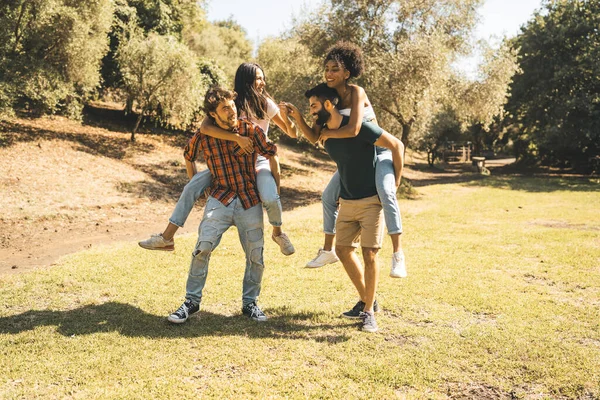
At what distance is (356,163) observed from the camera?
4.96 m

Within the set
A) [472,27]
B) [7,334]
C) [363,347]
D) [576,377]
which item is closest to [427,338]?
[363,347]

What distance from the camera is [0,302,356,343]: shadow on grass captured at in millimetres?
4914

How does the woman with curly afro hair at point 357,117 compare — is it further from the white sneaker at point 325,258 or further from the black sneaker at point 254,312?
the black sneaker at point 254,312

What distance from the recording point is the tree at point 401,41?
17.0 meters

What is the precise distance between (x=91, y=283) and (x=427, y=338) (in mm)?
4693

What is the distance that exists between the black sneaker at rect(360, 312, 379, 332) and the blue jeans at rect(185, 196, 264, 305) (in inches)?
50.1

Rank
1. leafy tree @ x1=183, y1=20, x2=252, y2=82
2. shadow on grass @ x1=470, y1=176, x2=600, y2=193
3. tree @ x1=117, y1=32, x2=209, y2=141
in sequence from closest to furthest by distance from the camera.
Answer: tree @ x1=117, y1=32, x2=209, y2=141 < shadow on grass @ x1=470, y1=176, x2=600, y2=193 < leafy tree @ x1=183, y1=20, x2=252, y2=82

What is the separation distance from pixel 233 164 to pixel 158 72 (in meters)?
16.1

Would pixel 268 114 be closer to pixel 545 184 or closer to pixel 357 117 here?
pixel 357 117

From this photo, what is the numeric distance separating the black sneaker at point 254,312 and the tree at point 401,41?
44.4ft

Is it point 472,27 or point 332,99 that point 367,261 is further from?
point 472,27

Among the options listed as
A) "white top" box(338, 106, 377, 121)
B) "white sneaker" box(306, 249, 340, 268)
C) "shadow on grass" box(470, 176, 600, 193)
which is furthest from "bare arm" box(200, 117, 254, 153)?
"shadow on grass" box(470, 176, 600, 193)

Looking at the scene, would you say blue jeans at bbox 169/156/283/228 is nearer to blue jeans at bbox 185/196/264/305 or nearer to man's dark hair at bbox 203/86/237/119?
blue jeans at bbox 185/196/264/305

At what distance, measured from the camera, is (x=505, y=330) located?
5141 millimetres
